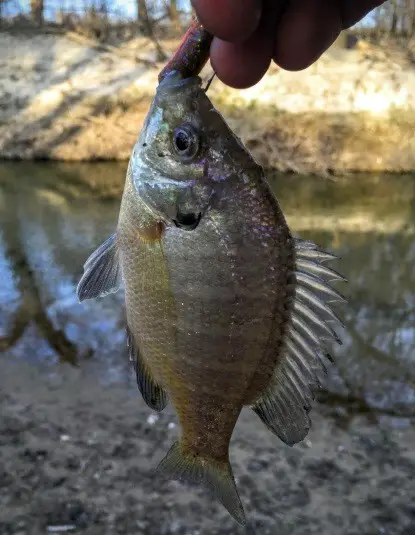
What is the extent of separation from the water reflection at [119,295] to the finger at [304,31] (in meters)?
3.74

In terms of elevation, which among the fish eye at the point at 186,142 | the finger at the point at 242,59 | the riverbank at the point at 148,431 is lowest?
the riverbank at the point at 148,431

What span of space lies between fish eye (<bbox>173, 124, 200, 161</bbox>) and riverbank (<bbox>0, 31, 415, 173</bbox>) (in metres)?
11.0

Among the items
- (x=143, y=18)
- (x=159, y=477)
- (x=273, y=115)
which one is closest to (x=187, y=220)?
(x=159, y=477)

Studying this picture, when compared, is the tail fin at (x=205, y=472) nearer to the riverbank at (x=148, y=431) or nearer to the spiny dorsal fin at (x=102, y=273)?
the spiny dorsal fin at (x=102, y=273)

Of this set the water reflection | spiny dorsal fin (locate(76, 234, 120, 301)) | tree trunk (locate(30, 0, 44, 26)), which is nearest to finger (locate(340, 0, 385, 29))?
spiny dorsal fin (locate(76, 234, 120, 301))

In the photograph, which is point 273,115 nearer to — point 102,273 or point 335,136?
point 335,136

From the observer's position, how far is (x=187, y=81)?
4.81ft

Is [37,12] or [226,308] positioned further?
[37,12]

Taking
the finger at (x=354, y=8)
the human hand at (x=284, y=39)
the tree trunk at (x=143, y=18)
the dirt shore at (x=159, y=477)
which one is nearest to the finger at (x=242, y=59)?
the human hand at (x=284, y=39)

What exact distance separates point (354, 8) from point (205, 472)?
132cm

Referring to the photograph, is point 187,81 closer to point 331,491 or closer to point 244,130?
point 331,491

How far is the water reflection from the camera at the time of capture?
555 centimetres

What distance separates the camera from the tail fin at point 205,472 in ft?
5.24

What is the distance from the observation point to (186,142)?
148 cm
